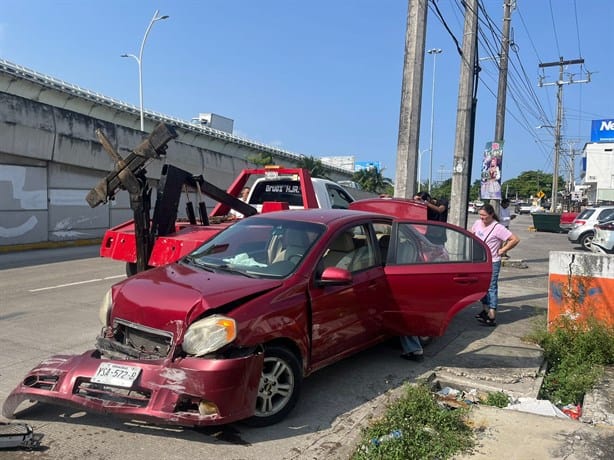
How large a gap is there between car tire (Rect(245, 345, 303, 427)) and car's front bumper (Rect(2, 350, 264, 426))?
23 cm

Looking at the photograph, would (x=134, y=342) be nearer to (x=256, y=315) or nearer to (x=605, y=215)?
(x=256, y=315)

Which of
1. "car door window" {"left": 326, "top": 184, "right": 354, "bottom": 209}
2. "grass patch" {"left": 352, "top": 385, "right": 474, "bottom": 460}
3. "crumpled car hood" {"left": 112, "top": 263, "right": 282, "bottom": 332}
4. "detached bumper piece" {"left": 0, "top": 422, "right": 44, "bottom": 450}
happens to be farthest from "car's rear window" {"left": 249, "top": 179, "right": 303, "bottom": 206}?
"detached bumper piece" {"left": 0, "top": 422, "right": 44, "bottom": 450}

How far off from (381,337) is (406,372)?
1.43 feet

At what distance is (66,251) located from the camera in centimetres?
1545

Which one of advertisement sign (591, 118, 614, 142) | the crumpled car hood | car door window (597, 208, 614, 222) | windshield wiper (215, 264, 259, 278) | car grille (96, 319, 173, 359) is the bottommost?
car grille (96, 319, 173, 359)

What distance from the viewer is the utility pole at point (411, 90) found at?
357 inches

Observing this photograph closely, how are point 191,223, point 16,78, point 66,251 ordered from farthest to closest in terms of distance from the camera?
1. point 16,78
2. point 66,251
3. point 191,223

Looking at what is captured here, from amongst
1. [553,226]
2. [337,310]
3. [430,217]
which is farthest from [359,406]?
[553,226]

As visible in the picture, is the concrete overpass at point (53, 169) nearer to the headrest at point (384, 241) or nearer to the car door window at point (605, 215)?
the headrest at point (384, 241)

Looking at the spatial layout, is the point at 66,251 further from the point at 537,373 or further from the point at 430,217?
the point at 537,373

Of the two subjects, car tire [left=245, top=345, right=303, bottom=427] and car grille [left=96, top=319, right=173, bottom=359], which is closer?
car grille [left=96, top=319, right=173, bottom=359]

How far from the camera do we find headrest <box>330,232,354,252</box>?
15.6 ft

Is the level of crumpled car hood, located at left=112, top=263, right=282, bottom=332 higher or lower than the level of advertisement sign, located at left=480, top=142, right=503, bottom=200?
lower

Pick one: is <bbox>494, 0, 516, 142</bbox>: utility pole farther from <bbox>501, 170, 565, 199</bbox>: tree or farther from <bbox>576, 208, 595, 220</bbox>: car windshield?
<bbox>501, 170, 565, 199</bbox>: tree
